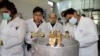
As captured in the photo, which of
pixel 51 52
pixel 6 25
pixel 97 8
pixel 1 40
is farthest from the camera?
pixel 97 8

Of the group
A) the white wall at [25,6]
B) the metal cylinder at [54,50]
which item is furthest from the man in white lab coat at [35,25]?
the metal cylinder at [54,50]

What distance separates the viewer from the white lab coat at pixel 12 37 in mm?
1467

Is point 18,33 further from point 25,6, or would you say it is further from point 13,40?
point 25,6

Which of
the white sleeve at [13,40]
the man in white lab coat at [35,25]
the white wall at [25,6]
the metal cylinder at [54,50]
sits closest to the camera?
the metal cylinder at [54,50]

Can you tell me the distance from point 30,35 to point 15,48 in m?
0.32

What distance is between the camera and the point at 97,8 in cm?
697

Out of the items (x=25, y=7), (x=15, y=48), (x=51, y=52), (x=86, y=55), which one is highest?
(x=25, y=7)

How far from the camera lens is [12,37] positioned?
149cm

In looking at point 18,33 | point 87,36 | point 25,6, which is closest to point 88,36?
point 87,36

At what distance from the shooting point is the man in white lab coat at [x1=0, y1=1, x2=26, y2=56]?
1475 millimetres

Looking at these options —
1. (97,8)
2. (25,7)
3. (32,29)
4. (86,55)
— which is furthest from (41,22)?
(97,8)

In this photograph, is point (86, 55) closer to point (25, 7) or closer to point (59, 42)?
point (59, 42)

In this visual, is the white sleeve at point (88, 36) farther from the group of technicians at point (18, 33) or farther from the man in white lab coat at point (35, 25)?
the man in white lab coat at point (35, 25)

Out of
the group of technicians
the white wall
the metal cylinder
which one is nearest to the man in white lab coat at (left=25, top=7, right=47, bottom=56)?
the group of technicians
